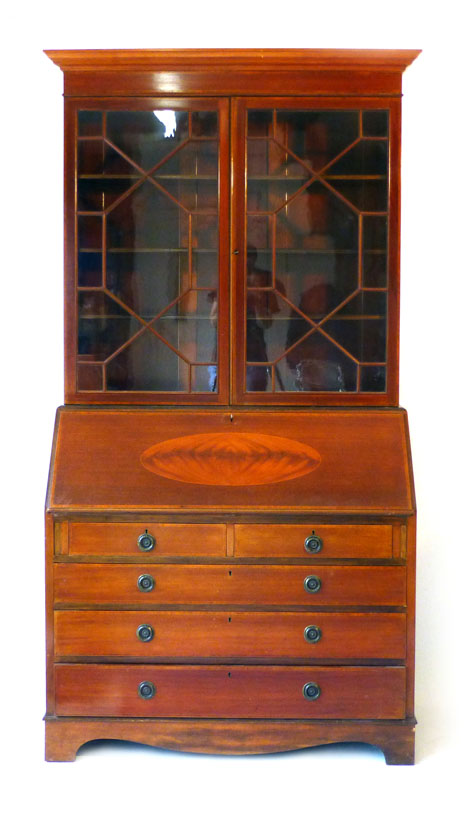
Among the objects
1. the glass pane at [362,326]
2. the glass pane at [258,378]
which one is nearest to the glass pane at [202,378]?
the glass pane at [258,378]

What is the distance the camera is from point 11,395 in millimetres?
4012

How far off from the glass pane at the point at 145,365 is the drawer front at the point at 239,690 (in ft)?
3.11

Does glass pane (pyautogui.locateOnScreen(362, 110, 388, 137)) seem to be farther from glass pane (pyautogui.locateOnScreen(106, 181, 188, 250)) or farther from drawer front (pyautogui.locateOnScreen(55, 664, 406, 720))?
drawer front (pyautogui.locateOnScreen(55, 664, 406, 720))

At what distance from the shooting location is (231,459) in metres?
3.16

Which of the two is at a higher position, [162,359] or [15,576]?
Result: [162,359]

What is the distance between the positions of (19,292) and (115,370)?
935 mm

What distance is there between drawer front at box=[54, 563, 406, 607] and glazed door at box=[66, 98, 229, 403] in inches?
22.7

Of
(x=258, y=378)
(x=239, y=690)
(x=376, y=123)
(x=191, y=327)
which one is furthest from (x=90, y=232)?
(x=239, y=690)

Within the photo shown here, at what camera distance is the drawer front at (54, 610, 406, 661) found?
3.13 metres

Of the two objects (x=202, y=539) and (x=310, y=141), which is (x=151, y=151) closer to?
(x=310, y=141)

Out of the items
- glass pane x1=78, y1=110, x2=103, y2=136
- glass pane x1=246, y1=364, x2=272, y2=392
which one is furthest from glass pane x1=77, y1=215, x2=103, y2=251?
glass pane x1=246, y1=364, x2=272, y2=392

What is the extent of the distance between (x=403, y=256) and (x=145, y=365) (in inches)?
51.5

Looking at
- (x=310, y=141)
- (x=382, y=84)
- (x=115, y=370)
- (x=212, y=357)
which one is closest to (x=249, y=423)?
(x=212, y=357)

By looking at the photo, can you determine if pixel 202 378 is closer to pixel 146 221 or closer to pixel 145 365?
pixel 145 365
